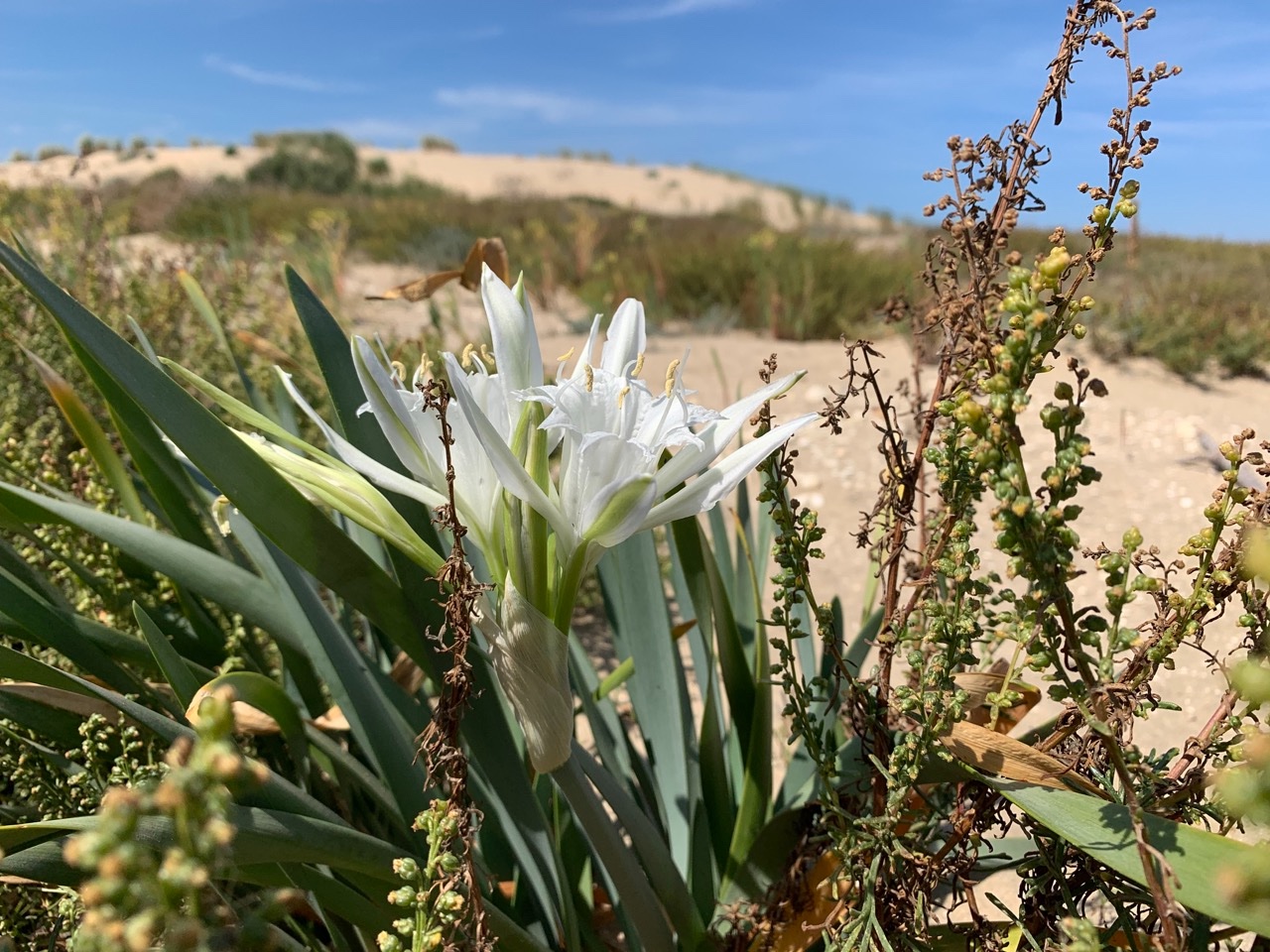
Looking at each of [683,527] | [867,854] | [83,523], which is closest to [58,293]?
[83,523]

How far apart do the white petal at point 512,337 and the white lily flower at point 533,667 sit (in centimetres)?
21

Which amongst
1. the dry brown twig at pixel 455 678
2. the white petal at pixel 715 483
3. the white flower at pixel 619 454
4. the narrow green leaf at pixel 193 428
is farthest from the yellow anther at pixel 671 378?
the narrow green leaf at pixel 193 428

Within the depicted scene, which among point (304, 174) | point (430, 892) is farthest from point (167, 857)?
point (304, 174)

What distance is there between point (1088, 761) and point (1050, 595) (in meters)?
0.26

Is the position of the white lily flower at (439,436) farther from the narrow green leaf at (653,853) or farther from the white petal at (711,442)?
the narrow green leaf at (653,853)

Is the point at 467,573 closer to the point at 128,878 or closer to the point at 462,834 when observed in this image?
the point at 462,834

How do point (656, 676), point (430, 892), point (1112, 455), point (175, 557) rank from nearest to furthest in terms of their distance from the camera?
point (430, 892), point (175, 557), point (656, 676), point (1112, 455)

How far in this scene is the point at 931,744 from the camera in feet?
2.62

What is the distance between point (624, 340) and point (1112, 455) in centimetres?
390

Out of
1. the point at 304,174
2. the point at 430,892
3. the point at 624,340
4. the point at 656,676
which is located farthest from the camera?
the point at 304,174

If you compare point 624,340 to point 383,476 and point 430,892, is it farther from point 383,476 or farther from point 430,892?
point 430,892

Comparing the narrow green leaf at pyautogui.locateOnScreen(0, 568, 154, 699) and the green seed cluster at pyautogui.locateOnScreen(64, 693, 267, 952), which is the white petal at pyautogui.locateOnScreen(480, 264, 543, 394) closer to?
the green seed cluster at pyautogui.locateOnScreen(64, 693, 267, 952)

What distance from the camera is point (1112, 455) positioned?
413cm

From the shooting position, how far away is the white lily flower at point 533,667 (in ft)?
2.57
